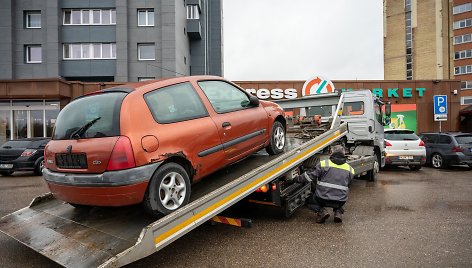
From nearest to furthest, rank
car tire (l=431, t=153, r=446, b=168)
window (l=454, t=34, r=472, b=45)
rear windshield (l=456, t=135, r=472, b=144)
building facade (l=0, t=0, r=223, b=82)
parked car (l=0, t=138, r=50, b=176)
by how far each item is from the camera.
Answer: parked car (l=0, t=138, r=50, b=176) → rear windshield (l=456, t=135, r=472, b=144) → car tire (l=431, t=153, r=446, b=168) → building facade (l=0, t=0, r=223, b=82) → window (l=454, t=34, r=472, b=45)

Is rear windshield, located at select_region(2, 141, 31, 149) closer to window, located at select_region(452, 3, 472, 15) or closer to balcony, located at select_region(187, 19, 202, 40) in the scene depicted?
balcony, located at select_region(187, 19, 202, 40)

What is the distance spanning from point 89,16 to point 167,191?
26526mm

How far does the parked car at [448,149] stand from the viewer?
12.2 metres

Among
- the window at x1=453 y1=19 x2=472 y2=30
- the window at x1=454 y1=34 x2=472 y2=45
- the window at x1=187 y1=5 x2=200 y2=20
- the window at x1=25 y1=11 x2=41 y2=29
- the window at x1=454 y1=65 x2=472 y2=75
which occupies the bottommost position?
the window at x1=25 y1=11 x2=41 y2=29

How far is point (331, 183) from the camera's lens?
521cm

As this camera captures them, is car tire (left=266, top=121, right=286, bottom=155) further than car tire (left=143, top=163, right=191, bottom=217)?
Yes

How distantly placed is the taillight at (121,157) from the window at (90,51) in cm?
2457

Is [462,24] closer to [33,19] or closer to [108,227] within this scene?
[33,19]

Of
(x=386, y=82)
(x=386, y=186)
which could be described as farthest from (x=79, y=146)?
(x=386, y=82)

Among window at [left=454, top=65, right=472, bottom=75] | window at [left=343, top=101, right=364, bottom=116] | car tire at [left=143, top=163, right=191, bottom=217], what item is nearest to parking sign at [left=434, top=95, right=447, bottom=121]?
window at [left=343, top=101, right=364, bottom=116]

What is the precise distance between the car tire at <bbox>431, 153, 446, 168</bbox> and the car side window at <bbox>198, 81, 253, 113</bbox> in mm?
11354

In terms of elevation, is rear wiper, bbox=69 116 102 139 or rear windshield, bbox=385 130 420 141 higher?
rear wiper, bbox=69 116 102 139

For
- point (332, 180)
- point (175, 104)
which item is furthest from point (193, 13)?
point (175, 104)

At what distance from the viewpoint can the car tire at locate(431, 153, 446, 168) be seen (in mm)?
12965
